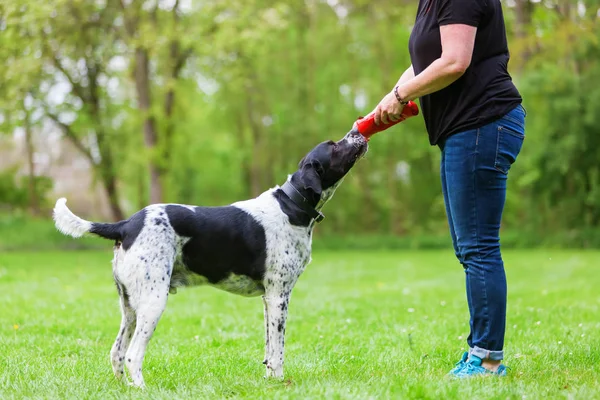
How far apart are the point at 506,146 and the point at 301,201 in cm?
127

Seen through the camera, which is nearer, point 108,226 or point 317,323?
point 108,226

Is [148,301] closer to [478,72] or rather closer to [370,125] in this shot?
[370,125]

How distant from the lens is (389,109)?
13.3 ft

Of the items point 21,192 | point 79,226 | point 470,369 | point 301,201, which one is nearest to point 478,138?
point 301,201

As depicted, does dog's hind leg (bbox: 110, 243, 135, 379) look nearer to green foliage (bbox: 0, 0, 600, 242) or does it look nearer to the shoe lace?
the shoe lace

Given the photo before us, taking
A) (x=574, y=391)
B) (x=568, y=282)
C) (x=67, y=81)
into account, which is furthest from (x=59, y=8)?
(x=574, y=391)

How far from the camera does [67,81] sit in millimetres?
20750

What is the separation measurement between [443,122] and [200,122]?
86.3 ft

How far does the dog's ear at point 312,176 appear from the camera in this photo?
171 inches

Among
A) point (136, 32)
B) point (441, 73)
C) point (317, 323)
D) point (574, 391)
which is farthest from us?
point (136, 32)

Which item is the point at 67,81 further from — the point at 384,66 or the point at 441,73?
the point at 441,73

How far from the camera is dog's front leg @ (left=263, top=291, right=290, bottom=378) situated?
4.14m

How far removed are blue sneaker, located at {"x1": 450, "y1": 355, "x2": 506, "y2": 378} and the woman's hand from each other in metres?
1.48

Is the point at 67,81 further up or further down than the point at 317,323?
further up
